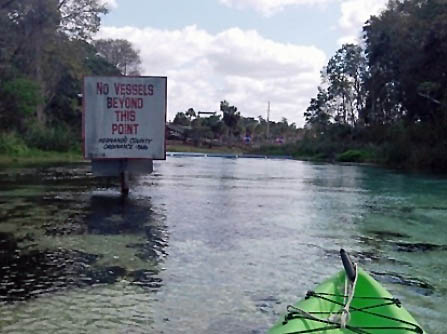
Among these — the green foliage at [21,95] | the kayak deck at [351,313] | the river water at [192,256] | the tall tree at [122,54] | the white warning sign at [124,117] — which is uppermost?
the tall tree at [122,54]

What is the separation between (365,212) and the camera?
14664 millimetres

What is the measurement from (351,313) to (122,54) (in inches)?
2717

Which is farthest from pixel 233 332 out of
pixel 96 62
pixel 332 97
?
pixel 332 97

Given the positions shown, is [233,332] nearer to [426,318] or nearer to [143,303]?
[143,303]

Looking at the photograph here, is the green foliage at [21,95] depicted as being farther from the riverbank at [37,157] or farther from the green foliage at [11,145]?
the riverbank at [37,157]

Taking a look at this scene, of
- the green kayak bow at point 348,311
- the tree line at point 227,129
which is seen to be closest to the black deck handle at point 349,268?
the green kayak bow at point 348,311

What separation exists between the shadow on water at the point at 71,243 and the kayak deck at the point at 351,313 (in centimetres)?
276

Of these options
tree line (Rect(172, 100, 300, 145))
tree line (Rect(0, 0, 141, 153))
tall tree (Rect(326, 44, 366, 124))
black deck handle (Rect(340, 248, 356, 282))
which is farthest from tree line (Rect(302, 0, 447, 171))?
black deck handle (Rect(340, 248, 356, 282))

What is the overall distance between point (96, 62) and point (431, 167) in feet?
107

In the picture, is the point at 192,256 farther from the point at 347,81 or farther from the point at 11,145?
the point at 347,81

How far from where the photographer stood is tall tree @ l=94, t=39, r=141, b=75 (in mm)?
70500

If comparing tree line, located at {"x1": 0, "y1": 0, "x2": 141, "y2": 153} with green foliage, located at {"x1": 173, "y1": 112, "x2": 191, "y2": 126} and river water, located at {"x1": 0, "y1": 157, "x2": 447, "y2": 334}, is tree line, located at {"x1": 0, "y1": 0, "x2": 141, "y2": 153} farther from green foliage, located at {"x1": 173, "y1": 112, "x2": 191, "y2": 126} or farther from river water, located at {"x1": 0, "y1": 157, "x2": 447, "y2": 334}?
green foliage, located at {"x1": 173, "y1": 112, "x2": 191, "y2": 126}

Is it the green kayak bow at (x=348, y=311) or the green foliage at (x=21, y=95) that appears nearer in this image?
the green kayak bow at (x=348, y=311)

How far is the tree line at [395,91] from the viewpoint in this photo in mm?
34281
